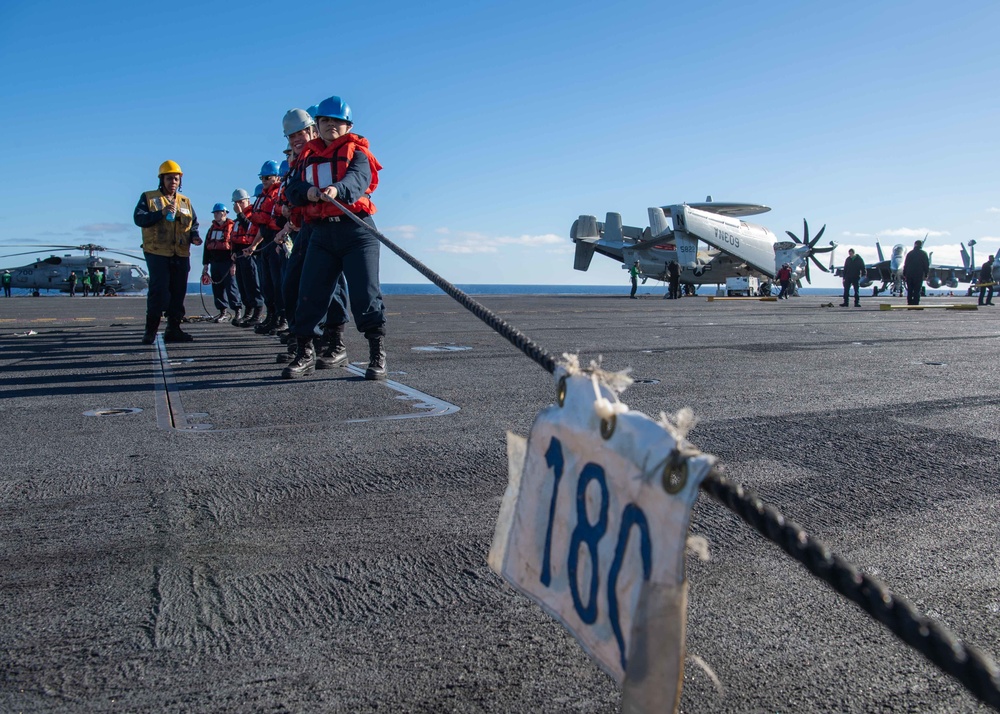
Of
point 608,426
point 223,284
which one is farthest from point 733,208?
point 608,426

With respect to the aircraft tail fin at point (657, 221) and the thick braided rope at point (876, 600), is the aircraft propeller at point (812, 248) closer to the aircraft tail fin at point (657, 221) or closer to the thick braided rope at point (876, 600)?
the aircraft tail fin at point (657, 221)

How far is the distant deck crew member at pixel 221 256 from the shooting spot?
497 inches

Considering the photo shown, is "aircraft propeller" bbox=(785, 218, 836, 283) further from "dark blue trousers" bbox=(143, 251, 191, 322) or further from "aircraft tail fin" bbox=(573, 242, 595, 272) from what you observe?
"dark blue trousers" bbox=(143, 251, 191, 322)

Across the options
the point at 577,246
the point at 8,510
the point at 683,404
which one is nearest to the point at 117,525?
the point at 8,510

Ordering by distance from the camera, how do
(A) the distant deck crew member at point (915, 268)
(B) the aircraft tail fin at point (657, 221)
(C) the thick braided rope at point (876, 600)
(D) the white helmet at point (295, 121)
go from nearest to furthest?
(C) the thick braided rope at point (876, 600) < (D) the white helmet at point (295, 121) < (A) the distant deck crew member at point (915, 268) < (B) the aircraft tail fin at point (657, 221)

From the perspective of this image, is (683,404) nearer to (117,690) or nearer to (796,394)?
(796,394)

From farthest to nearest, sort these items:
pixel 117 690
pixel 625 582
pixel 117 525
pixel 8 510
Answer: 1. pixel 8 510
2. pixel 117 525
3. pixel 117 690
4. pixel 625 582

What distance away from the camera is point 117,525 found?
259 centimetres

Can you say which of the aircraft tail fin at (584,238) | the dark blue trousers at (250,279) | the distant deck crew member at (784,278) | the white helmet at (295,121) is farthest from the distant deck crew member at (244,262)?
the aircraft tail fin at (584,238)

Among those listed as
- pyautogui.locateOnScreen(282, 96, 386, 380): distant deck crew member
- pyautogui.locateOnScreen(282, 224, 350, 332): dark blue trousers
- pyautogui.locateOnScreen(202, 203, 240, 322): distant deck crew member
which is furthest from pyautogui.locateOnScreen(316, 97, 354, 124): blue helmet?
pyautogui.locateOnScreen(202, 203, 240, 322): distant deck crew member

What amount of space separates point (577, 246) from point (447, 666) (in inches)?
1791

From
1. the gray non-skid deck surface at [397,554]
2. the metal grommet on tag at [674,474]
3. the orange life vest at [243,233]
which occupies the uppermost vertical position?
the orange life vest at [243,233]

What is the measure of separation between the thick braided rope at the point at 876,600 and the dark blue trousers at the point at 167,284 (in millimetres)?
9057

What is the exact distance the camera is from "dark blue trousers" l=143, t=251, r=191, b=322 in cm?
916
